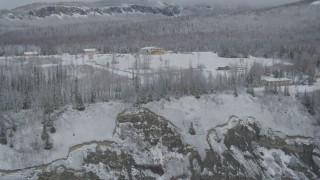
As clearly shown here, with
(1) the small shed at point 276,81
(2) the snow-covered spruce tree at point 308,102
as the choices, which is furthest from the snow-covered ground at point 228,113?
(1) the small shed at point 276,81

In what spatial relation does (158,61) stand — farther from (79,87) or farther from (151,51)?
(79,87)

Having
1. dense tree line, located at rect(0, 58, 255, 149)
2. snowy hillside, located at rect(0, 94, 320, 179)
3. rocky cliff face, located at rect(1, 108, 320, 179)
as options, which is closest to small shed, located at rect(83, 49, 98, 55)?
dense tree line, located at rect(0, 58, 255, 149)

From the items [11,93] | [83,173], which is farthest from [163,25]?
[83,173]

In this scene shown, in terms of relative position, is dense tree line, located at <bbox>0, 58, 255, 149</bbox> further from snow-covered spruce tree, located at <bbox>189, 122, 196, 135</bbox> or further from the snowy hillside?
snow-covered spruce tree, located at <bbox>189, 122, 196, 135</bbox>

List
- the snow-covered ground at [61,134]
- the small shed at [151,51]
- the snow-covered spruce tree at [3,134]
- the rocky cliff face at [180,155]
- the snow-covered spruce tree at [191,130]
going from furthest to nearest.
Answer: the small shed at [151,51] < the snow-covered spruce tree at [191,130] < the rocky cliff face at [180,155] < the snow-covered spruce tree at [3,134] < the snow-covered ground at [61,134]

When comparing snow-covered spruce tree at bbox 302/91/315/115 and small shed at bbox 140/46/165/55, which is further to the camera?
small shed at bbox 140/46/165/55

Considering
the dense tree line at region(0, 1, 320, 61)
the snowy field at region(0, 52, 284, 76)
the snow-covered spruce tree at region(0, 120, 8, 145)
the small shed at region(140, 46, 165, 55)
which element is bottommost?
the snow-covered spruce tree at region(0, 120, 8, 145)

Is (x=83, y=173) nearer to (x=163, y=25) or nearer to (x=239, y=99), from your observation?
(x=239, y=99)

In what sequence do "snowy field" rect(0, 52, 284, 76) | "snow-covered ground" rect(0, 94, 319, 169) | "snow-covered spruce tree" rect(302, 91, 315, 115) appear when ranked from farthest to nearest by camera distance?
"snowy field" rect(0, 52, 284, 76) < "snow-covered spruce tree" rect(302, 91, 315, 115) < "snow-covered ground" rect(0, 94, 319, 169)

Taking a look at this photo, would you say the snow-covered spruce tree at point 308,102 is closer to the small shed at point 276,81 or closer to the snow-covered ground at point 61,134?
the small shed at point 276,81
